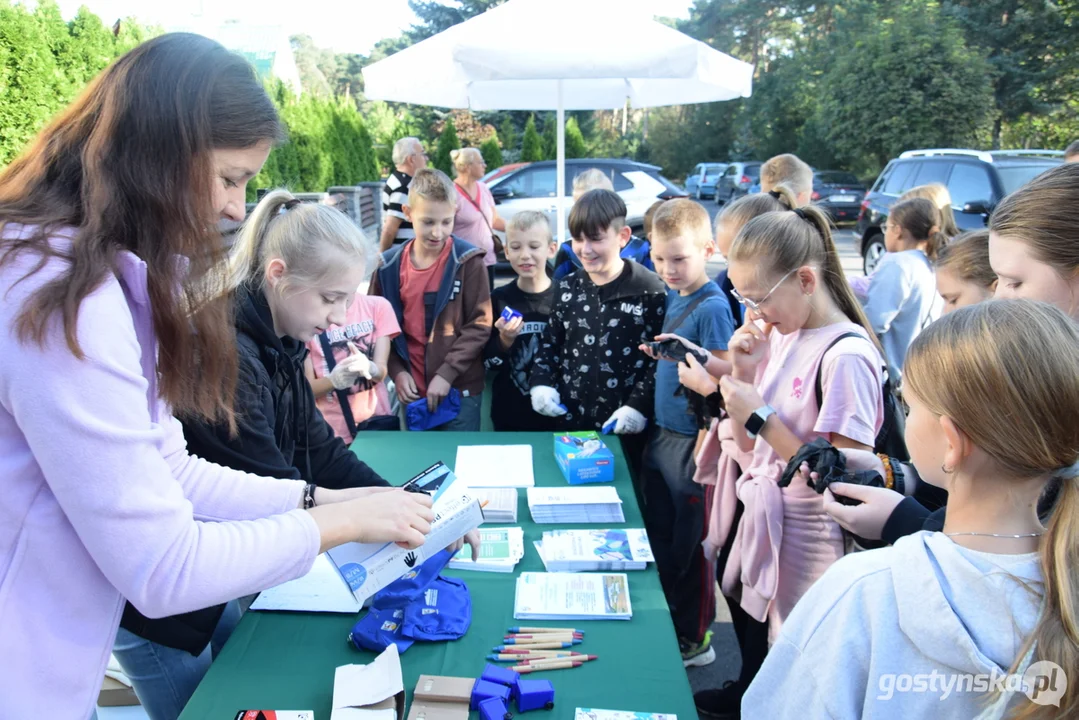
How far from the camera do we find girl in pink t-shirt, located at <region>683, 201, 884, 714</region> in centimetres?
194

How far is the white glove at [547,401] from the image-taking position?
122 inches

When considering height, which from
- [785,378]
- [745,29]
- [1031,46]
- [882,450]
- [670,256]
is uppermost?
[745,29]

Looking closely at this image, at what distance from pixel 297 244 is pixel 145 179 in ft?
2.85

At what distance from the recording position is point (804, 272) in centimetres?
209

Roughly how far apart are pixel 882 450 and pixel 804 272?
1.91ft

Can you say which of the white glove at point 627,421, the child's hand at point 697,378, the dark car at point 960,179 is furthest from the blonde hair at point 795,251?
the dark car at point 960,179

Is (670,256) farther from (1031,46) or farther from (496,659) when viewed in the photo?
(1031,46)

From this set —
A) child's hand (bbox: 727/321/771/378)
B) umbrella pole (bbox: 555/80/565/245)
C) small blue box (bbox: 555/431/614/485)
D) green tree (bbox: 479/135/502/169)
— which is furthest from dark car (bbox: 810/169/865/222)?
small blue box (bbox: 555/431/614/485)

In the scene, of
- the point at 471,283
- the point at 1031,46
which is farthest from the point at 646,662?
the point at 1031,46

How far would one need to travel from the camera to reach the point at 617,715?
141cm

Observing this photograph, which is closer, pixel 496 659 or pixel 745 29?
pixel 496 659

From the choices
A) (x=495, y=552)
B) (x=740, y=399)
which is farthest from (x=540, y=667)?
(x=740, y=399)

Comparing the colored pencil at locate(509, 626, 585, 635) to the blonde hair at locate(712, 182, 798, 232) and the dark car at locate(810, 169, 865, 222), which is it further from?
the dark car at locate(810, 169, 865, 222)

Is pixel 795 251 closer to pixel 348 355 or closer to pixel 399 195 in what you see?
pixel 348 355
